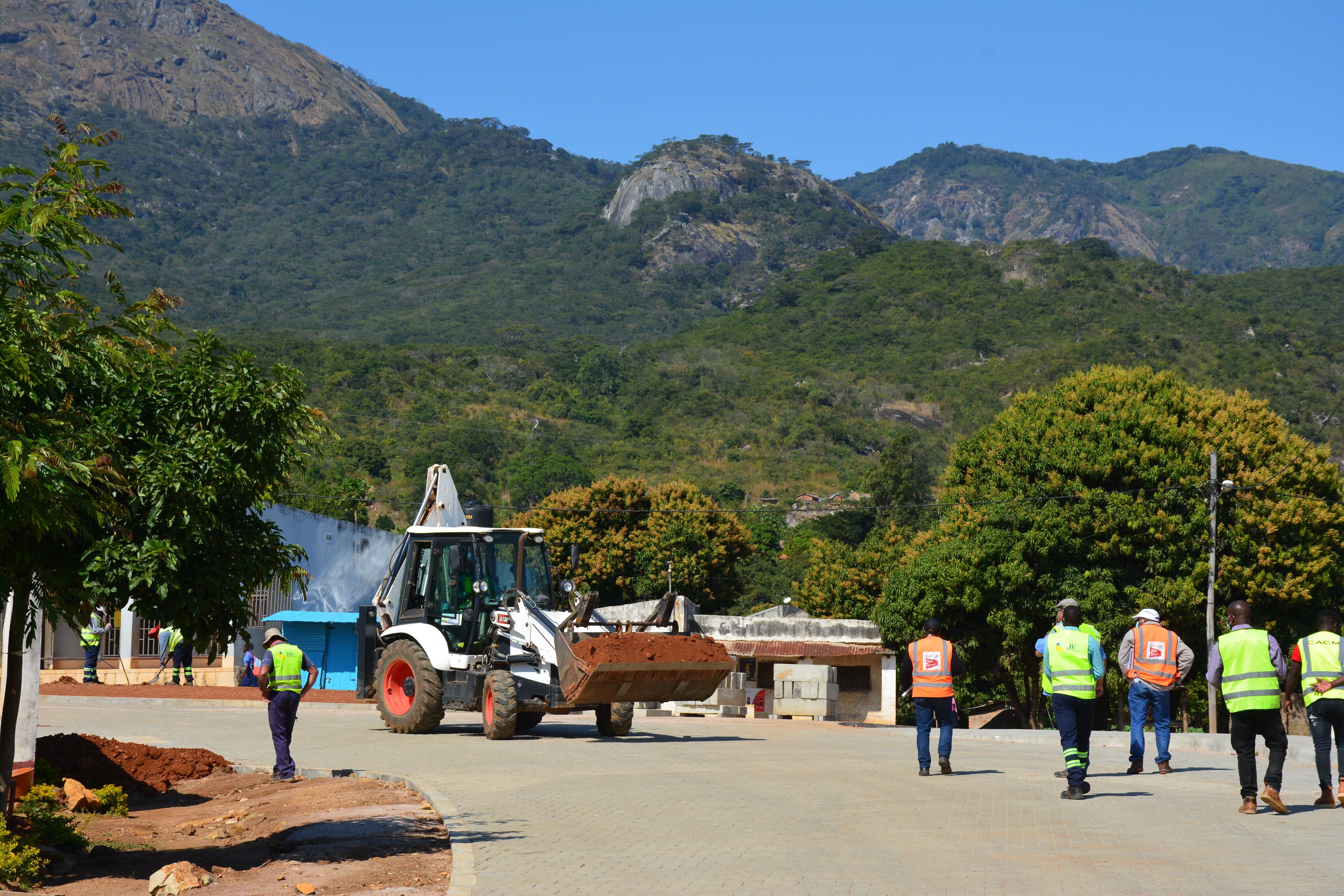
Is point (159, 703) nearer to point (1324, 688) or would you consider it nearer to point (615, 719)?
point (615, 719)

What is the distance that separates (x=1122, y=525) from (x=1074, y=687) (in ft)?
78.0

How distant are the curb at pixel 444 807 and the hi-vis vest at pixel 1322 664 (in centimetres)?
715

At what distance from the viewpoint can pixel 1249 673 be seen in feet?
35.9

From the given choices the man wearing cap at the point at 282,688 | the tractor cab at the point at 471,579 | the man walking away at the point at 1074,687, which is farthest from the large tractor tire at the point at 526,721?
the man walking away at the point at 1074,687

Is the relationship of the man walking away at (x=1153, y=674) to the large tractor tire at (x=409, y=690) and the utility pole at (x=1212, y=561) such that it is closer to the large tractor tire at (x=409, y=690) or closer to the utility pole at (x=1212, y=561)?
the large tractor tire at (x=409, y=690)

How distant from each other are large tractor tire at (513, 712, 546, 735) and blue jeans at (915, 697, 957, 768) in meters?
7.09

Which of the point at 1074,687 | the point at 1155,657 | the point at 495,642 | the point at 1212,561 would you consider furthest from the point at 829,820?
the point at 1212,561

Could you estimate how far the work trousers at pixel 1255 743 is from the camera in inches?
419

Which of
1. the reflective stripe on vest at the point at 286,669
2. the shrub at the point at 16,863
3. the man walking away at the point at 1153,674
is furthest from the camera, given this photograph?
the man walking away at the point at 1153,674

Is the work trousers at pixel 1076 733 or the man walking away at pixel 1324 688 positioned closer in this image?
the man walking away at pixel 1324 688

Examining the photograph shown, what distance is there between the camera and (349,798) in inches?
446

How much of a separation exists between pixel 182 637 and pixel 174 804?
5.49m

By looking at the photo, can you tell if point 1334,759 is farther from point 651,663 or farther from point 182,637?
point 182,637

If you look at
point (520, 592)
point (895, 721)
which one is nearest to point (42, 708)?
point (520, 592)
